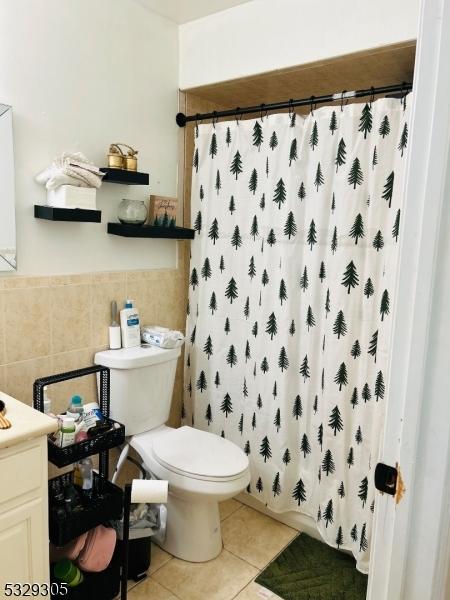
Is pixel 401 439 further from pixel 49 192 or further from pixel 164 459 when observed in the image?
pixel 49 192

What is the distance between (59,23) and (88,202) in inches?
27.7

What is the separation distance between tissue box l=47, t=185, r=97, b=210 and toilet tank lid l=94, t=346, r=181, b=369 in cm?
64

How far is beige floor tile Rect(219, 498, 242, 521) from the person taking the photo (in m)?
2.38

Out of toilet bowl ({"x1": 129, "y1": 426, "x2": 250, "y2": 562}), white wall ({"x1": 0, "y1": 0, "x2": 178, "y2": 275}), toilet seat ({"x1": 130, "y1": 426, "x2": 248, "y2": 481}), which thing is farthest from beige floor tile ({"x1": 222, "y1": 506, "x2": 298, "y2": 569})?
white wall ({"x1": 0, "y1": 0, "x2": 178, "y2": 275})

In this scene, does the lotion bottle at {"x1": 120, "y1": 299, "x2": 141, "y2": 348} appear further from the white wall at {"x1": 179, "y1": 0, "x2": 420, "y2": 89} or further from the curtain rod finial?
the white wall at {"x1": 179, "y1": 0, "x2": 420, "y2": 89}

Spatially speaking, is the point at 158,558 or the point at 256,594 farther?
the point at 158,558

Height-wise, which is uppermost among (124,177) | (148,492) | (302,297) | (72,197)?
(124,177)

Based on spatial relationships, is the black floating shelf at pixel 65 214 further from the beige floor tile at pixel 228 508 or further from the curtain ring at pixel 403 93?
the beige floor tile at pixel 228 508

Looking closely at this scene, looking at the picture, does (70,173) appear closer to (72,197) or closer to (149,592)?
(72,197)

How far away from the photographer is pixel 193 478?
1843 mm

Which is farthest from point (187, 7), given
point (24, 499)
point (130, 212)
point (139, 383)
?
point (24, 499)

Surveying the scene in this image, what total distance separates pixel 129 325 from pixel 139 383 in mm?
268

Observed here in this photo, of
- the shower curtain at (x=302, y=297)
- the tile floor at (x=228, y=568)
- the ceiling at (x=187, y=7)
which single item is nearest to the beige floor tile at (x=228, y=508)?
the tile floor at (x=228, y=568)

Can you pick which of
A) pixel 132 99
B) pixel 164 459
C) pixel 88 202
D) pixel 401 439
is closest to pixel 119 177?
pixel 88 202
